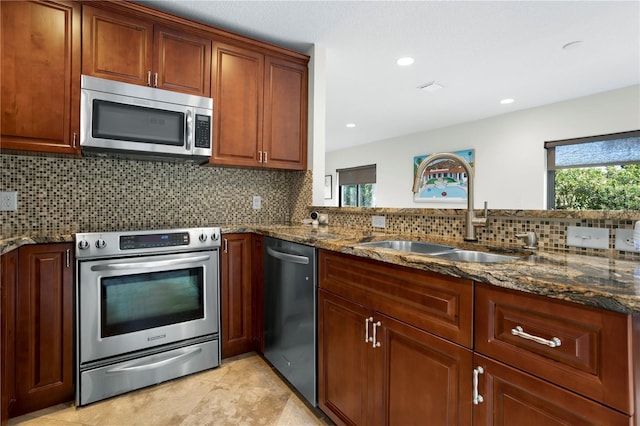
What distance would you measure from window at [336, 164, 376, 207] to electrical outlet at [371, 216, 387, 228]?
4.64m

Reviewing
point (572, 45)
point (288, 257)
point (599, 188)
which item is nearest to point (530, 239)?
point (288, 257)

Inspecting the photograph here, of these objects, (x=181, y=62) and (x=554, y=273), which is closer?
(x=554, y=273)

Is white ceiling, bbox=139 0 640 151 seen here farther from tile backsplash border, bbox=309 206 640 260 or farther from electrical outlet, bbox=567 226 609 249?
electrical outlet, bbox=567 226 609 249

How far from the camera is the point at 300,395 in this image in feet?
6.10

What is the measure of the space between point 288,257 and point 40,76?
176 cm

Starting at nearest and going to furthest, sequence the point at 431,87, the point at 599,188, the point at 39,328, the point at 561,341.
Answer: the point at 561,341 → the point at 39,328 → the point at 431,87 → the point at 599,188

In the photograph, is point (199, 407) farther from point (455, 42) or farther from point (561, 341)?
point (455, 42)

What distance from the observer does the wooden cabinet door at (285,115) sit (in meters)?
2.60

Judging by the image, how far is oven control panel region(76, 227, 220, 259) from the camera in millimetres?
1705

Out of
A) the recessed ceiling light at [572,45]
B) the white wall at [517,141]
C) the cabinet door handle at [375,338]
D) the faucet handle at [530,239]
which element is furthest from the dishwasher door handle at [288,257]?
the white wall at [517,141]

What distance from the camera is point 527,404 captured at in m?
0.81

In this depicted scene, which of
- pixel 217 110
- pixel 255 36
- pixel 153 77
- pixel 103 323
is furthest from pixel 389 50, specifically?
pixel 103 323

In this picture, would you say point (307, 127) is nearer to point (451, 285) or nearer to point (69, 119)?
point (69, 119)

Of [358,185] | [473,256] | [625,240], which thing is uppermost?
[358,185]
